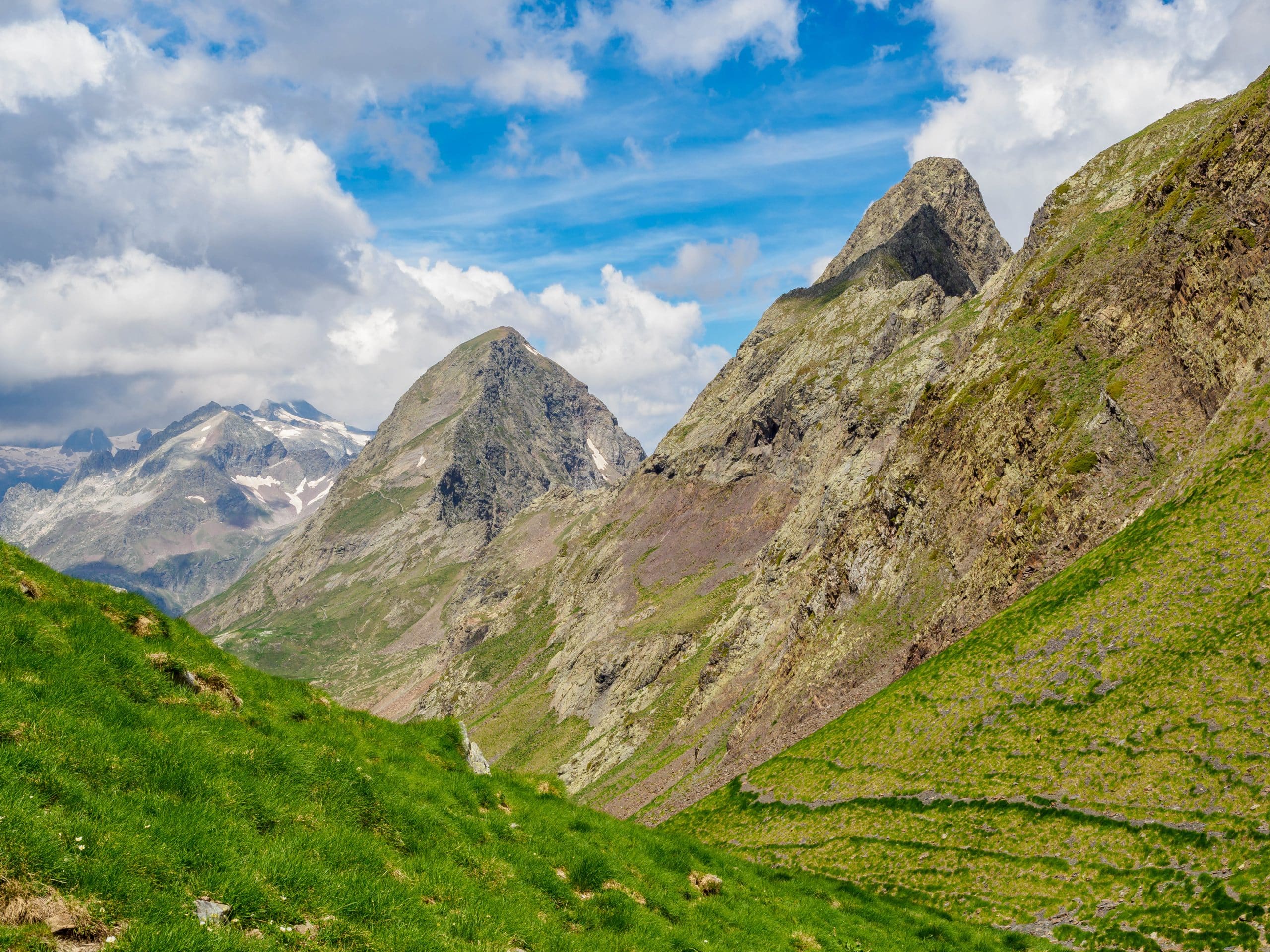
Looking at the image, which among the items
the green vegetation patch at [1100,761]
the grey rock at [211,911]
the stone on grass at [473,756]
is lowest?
the green vegetation patch at [1100,761]

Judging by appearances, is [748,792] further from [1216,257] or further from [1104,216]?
[1104,216]

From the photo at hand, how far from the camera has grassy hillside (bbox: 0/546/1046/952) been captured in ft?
31.5

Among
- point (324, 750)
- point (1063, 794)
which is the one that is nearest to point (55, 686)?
point (324, 750)

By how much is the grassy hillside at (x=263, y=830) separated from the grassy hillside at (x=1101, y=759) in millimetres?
17233

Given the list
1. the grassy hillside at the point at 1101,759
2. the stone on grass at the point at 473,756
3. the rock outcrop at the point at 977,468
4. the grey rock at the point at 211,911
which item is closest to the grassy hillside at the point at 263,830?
the grey rock at the point at 211,911

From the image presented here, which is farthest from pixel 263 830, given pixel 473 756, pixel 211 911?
pixel 473 756

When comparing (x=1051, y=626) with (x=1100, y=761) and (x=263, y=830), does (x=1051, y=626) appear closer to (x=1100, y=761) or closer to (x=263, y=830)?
(x=1100, y=761)

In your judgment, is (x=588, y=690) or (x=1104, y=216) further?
(x=588, y=690)

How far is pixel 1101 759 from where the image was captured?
127 feet

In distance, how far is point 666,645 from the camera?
14462 cm

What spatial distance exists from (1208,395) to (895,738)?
39838 millimetres

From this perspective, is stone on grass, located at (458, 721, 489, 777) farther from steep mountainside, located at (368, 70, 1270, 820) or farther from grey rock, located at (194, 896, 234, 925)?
steep mountainside, located at (368, 70, 1270, 820)

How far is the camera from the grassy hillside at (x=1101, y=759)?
29.9 m

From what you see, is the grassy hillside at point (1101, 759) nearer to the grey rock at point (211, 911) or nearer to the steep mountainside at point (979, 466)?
the steep mountainside at point (979, 466)
